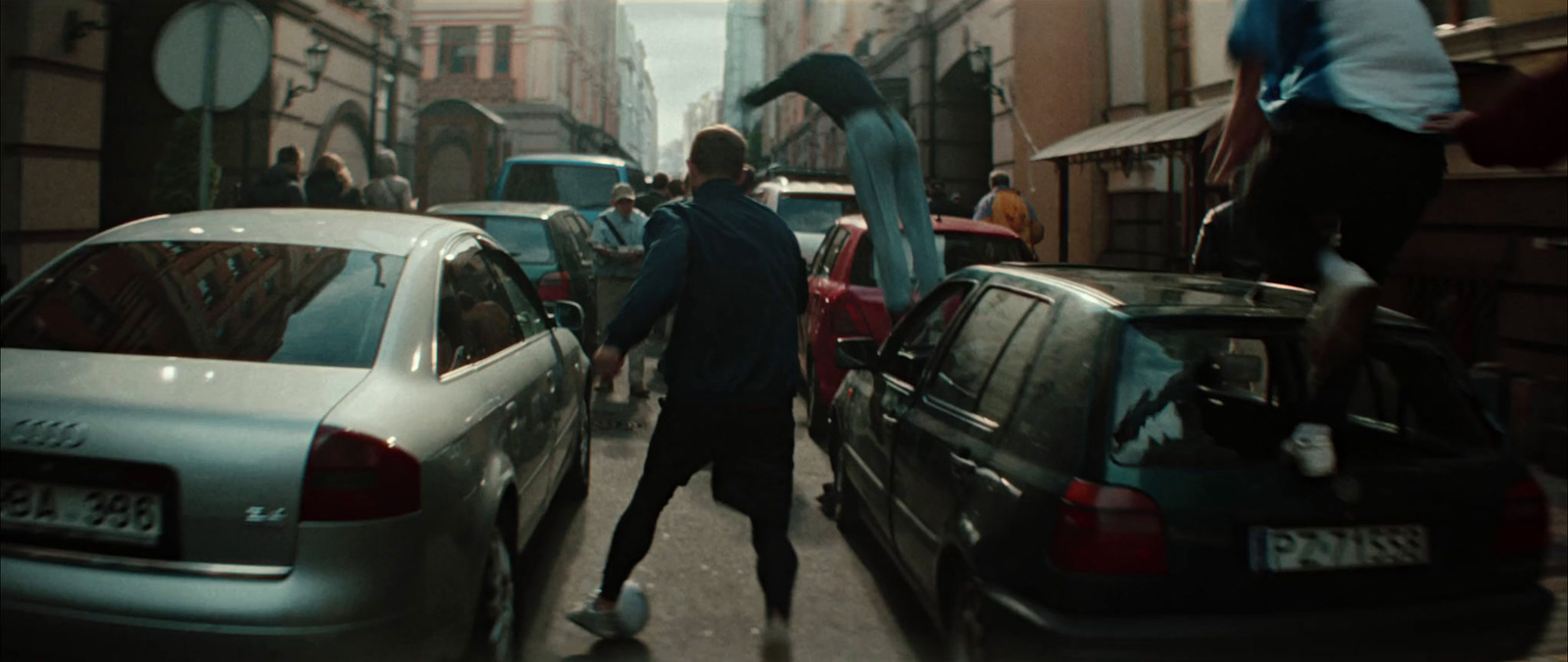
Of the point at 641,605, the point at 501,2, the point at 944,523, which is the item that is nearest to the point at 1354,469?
the point at 944,523

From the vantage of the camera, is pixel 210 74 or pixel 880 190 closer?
pixel 880 190

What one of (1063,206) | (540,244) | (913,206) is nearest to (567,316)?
(913,206)

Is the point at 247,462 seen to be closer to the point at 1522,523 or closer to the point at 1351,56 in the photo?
the point at 1351,56

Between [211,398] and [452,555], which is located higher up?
[211,398]

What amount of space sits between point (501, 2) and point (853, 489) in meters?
49.0

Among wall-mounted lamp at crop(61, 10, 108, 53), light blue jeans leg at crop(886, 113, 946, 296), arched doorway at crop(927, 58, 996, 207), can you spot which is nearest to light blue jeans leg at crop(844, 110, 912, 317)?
light blue jeans leg at crop(886, 113, 946, 296)

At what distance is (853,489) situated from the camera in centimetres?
527

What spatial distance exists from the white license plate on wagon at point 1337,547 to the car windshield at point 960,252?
485 cm

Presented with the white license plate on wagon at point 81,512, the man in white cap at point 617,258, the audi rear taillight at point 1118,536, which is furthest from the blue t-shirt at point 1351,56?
the man in white cap at point 617,258

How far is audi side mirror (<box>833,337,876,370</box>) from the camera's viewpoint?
485 centimetres

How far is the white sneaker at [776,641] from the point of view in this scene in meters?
3.63

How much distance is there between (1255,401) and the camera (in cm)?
322

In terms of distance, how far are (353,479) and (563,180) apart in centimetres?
1692

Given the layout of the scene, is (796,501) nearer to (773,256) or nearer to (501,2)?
(773,256)
